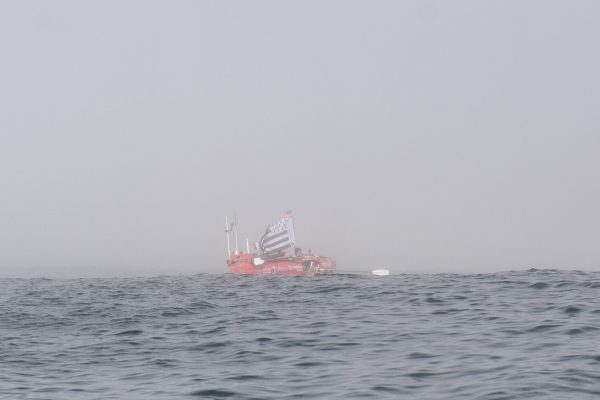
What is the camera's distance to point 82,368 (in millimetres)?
16984

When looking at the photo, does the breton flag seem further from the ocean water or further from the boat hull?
the ocean water

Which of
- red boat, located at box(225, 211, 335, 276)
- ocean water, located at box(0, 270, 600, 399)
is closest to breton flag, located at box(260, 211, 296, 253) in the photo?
red boat, located at box(225, 211, 335, 276)

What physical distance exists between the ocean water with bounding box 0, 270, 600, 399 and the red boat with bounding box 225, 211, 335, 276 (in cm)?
3316

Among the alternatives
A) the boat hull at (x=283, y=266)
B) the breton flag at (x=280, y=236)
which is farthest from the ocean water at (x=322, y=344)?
the breton flag at (x=280, y=236)

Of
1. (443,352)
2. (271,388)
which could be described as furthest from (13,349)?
(443,352)

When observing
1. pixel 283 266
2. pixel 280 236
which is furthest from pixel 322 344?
pixel 280 236

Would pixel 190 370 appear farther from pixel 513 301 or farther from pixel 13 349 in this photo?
pixel 513 301

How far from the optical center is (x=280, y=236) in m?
71.6

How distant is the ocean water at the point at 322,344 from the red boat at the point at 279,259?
33.2m

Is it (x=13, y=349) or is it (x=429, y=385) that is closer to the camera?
(x=429, y=385)

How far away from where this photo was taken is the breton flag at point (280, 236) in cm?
7112

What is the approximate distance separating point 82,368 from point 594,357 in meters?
10.6

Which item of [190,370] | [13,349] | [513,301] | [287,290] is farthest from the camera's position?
[287,290]

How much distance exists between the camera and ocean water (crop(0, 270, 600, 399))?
13.7 m
